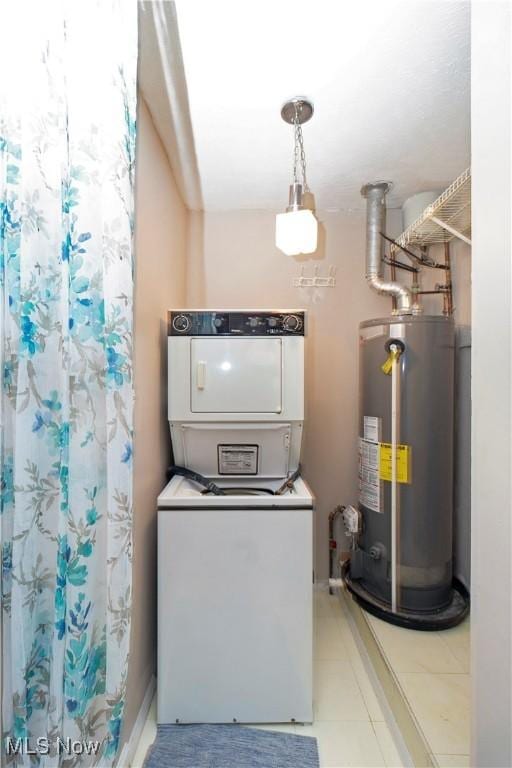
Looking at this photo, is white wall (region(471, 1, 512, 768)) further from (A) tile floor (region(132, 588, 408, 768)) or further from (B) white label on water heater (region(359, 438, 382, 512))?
(B) white label on water heater (region(359, 438, 382, 512))

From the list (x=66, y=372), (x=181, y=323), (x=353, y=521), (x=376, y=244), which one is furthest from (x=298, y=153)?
(x=353, y=521)

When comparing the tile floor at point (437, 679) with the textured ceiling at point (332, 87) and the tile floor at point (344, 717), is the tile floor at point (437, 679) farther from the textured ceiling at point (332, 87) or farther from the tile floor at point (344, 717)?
the textured ceiling at point (332, 87)

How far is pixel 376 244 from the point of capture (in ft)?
6.86

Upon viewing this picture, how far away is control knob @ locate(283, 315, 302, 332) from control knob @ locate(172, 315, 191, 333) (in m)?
0.46

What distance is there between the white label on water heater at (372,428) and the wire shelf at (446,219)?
99 centimetres

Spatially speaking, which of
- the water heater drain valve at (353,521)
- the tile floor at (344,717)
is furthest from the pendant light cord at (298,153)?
the tile floor at (344,717)

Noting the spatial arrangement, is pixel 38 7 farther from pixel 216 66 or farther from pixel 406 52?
pixel 406 52

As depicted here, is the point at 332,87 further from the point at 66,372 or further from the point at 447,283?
the point at 66,372

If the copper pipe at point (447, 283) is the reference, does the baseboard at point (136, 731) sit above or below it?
below

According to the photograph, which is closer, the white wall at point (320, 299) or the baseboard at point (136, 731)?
the baseboard at point (136, 731)

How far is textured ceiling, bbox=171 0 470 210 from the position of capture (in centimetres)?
107

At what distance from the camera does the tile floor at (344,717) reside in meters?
1.24

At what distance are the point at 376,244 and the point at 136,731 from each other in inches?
103

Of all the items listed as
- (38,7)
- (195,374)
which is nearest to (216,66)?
(38,7)
